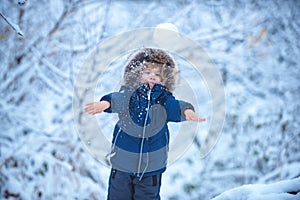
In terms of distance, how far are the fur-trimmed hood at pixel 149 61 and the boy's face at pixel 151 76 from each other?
0.5 inches

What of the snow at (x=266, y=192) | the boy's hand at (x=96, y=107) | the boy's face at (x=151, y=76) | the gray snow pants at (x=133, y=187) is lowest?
the snow at (x=266, y=192)

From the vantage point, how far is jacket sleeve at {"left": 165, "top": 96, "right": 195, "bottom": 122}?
1.15 m

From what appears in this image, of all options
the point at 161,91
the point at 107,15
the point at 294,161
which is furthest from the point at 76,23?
the point at 294,161

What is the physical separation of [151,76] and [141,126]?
0.15 metres

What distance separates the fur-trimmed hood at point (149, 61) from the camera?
120 centimetres

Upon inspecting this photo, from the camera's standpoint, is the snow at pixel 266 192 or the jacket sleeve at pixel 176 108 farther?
the jacket sleeve at pixel 176 108

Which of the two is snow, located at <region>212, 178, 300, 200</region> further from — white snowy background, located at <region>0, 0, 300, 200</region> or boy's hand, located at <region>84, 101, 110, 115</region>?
white snowy background, located at <region>0, 0, 300, 200</region>

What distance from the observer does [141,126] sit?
117 cm

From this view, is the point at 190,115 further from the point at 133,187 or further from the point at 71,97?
the point at 71,97

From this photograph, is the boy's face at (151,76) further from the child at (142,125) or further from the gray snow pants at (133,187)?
the gray snow pants at (133,187)

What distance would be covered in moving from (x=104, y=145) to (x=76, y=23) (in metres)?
0.56

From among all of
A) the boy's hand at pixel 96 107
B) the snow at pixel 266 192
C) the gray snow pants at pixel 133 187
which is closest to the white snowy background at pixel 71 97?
the gray snow pants at pixel 133 187

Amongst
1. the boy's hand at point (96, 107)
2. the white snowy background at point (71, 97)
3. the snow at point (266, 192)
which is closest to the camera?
the snow at point (266, 192)

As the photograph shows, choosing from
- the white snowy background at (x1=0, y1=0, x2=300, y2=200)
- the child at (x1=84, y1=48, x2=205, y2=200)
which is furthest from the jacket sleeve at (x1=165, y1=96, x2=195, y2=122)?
the white snowy background at (x1=0, y1=0, x2=300, y2=200)
